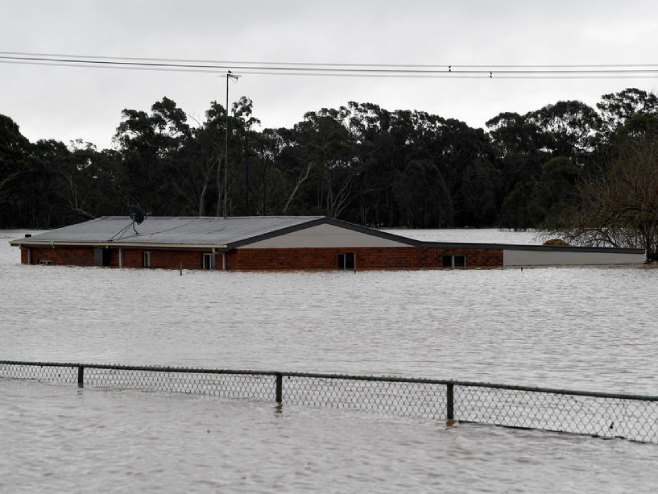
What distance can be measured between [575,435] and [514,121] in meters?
168

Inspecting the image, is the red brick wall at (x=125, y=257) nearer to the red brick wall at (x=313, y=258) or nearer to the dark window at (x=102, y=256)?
the red brick wall at (x=313, y=258)

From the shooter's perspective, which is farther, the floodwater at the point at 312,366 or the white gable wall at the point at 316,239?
the white gable wall at the point at 316,239

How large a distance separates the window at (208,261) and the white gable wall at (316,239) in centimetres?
390

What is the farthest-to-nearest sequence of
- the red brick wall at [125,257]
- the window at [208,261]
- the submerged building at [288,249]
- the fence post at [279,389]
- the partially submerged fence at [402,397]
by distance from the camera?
the red brick wall at [125,257] < the window at [208,261] < the submerged building at [288,249] < the fence post at [279,389] < the partially submerged fence at [402,397]

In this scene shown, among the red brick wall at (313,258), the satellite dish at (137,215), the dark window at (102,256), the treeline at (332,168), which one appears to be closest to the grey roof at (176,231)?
the satellite dish at (137,215)

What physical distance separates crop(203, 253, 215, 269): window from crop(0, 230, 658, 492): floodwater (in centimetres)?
313

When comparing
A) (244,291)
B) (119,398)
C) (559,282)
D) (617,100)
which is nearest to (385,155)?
(617,100)

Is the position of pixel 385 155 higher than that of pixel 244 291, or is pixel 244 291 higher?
pixel 385 155

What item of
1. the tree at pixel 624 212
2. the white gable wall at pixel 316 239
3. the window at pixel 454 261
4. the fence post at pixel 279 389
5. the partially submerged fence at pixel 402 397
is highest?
the tree at pixel 624 212

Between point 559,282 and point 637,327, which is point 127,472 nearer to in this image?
point 637,327

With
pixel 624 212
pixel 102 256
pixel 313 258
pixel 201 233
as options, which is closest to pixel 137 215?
pixel 102 256

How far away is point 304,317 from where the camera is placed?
51.3 metres

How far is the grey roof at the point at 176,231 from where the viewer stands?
79.4 m

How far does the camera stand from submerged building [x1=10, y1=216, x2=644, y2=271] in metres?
78.8
